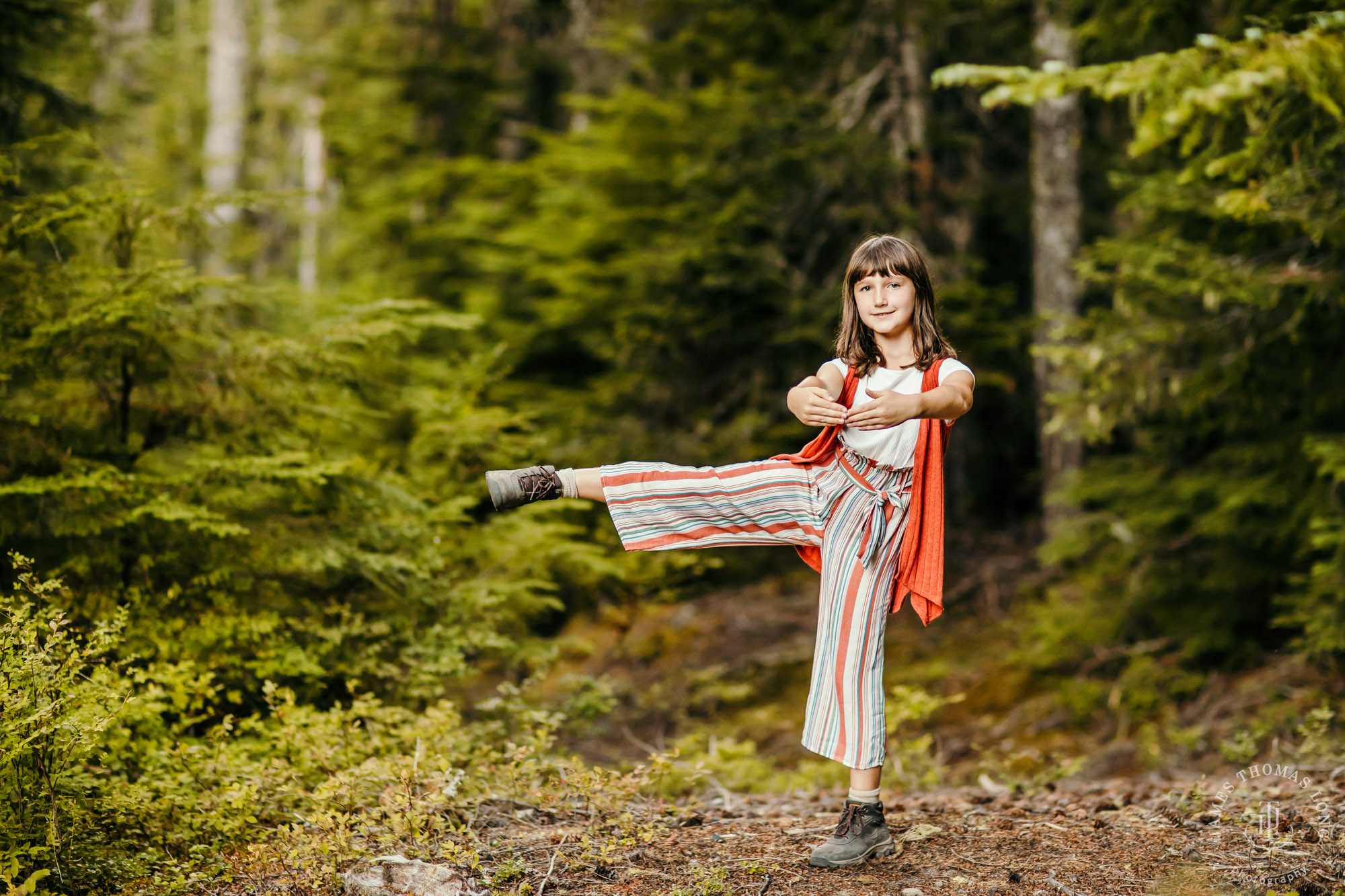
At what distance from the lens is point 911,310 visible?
3.61m

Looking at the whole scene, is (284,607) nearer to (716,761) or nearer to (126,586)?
(126,586)

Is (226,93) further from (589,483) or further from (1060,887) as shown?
(1060,887)

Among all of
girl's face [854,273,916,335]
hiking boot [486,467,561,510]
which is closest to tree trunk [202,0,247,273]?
hiking boot [486,467,561,510]

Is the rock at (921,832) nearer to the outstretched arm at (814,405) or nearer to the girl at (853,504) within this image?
the girl at (853,504)

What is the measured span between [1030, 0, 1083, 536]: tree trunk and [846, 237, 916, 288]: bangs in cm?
624

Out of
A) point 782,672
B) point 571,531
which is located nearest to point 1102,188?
point 782,672

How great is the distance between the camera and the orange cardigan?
356 cm

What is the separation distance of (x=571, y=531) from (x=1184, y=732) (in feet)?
14.2

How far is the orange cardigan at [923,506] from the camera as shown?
3.56m

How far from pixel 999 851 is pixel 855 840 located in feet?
2.13

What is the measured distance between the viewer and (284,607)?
5.18 m

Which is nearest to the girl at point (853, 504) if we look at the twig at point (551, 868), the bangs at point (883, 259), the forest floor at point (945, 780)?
the bangs at point (883, 259)

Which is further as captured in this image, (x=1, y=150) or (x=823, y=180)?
(x=823, y=180)

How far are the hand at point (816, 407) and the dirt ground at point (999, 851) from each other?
1.60 m
